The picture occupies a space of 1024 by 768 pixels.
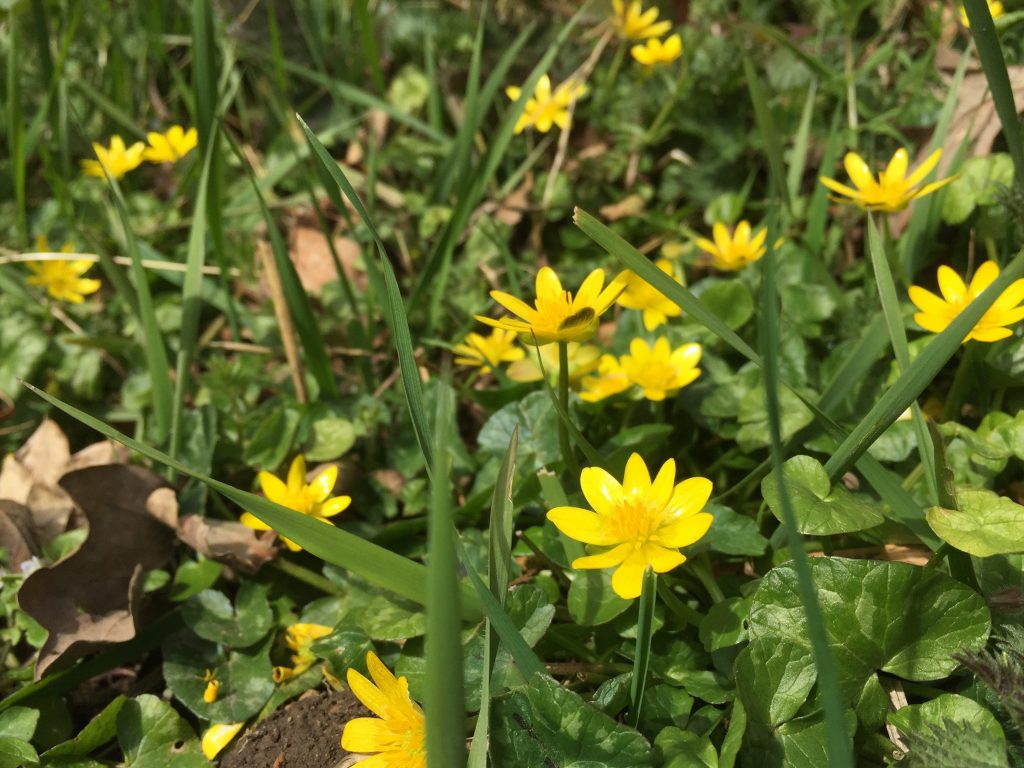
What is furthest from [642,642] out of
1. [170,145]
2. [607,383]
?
[170,145]

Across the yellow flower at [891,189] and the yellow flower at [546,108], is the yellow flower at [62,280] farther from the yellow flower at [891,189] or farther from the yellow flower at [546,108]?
the yellow flower at [891,189]

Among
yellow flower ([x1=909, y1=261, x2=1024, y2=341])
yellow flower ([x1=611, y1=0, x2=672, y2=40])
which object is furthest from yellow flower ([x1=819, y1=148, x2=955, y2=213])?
yellow flower ([x1=611, y1=0, x2=672, y2=40])

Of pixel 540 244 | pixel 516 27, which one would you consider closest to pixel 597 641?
pixel 540 244

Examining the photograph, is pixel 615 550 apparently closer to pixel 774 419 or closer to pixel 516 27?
pixel 774 419

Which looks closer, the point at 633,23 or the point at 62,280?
the point at 62,280

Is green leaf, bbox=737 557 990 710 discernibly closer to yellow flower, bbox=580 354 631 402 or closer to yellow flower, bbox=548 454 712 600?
yellow flower, bbox=548 454 712 600

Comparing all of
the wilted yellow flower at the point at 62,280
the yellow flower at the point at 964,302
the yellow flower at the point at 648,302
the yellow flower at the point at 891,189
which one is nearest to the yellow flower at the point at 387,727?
the yellow flower at the point at 648,302

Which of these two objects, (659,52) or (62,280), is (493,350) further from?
(62,280)
